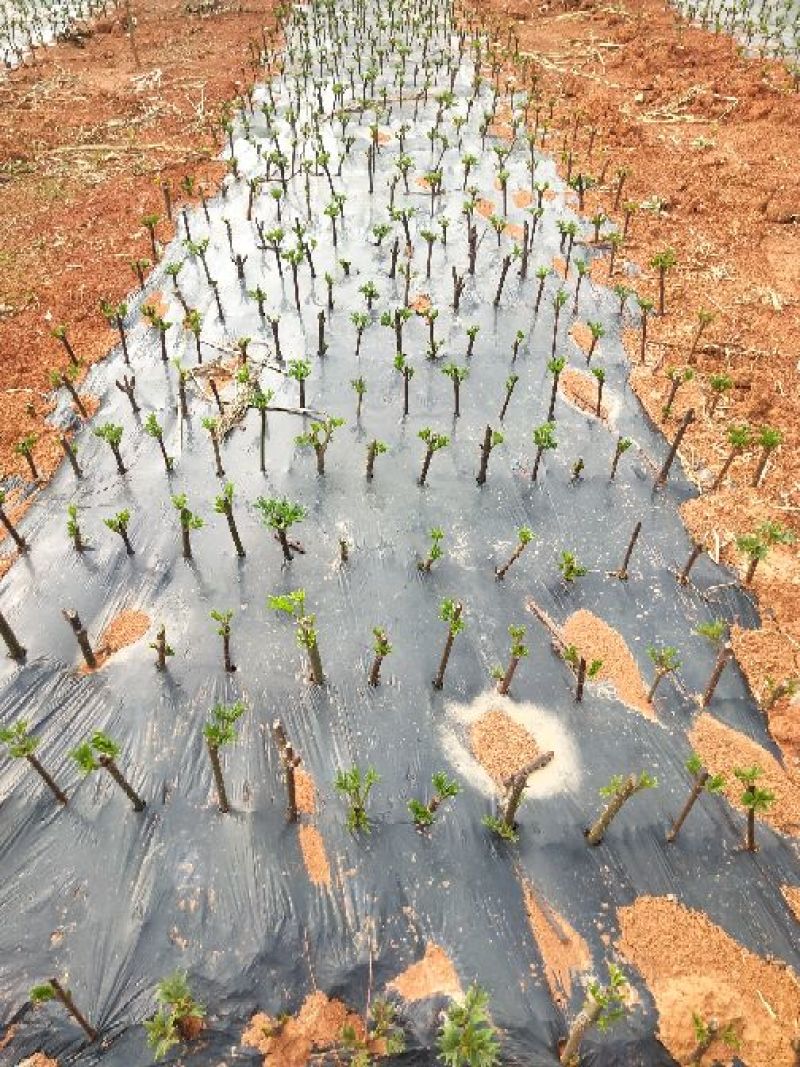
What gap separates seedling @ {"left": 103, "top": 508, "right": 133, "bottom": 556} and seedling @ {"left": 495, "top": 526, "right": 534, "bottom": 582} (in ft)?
11.6

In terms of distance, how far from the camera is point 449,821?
5.18m

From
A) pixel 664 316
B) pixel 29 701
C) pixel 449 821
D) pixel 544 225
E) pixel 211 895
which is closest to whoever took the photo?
pixel 211 895

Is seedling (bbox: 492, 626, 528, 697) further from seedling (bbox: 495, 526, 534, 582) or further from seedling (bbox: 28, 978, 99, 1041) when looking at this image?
seedling (bbox: 28, 978, 99, 1041)

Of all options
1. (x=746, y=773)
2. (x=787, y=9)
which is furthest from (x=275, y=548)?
(x=787, y=9)

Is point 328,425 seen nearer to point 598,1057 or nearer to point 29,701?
point 29,701

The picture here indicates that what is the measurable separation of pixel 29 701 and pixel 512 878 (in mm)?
4077

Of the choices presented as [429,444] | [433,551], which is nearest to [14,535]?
[433,551]

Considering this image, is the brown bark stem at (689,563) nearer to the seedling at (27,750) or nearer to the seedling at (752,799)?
the seedling at (752,799)

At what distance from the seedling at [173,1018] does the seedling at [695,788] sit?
3.39 metres

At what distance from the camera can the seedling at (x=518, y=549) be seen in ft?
21.4

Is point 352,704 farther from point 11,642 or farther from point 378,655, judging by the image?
point 11,642

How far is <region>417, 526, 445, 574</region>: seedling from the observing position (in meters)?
6.47

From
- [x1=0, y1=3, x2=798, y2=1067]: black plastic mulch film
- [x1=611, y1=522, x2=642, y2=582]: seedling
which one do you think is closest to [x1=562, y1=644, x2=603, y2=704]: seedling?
[x1=0, y1=3, x2=798, y2=1067]: black plastic mulch film

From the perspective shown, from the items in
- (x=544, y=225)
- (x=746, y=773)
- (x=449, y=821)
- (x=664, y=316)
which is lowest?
(x=449, y=821)
